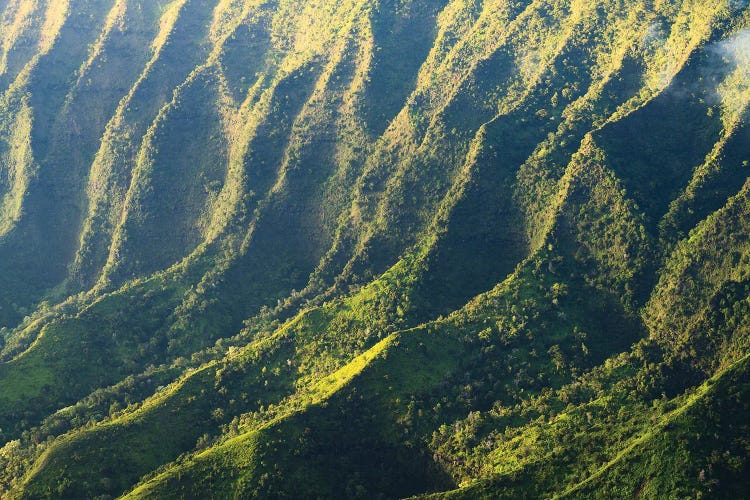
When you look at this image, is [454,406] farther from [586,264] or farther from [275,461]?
[586,264]

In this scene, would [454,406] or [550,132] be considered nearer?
[454,406]

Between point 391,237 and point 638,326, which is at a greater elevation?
point 391,237

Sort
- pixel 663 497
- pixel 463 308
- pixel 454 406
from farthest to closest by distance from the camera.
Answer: pixel 463 308 < pixel 454 406 < pixel 663 497

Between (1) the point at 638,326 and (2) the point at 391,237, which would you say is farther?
(2) the point at 391,237

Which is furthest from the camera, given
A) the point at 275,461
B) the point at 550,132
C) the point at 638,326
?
the point at 550,132

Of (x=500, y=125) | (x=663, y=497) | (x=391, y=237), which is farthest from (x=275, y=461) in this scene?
(x=500, y=125)

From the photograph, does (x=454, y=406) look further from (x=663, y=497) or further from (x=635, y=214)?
(x=635, y=214)

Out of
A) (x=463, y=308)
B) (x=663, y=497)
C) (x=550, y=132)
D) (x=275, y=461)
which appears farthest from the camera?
(x=550, y=132)

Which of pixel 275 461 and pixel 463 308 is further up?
pixel 463 308

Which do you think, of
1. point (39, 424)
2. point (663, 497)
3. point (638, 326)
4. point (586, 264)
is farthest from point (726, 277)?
point (39, 424)

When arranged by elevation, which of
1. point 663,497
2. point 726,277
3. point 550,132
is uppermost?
point 550,132
